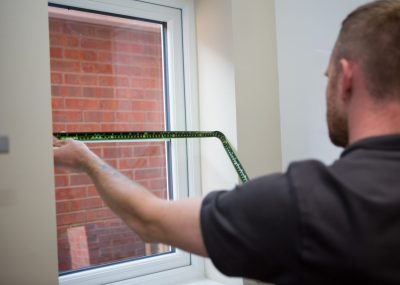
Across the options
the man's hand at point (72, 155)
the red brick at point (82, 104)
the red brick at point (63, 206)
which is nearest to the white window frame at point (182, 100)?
the red brick at point (82, 104)

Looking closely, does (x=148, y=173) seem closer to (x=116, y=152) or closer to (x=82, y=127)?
(x=116, y=152)

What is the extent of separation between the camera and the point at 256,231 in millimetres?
686

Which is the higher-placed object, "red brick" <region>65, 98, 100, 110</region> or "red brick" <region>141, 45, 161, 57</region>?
"red brick" <region>141, 45, 161, 57</region>

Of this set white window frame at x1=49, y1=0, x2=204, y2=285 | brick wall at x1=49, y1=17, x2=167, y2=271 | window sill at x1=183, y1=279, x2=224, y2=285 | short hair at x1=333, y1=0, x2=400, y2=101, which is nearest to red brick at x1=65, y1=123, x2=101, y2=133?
brick wall at x1=49, y1=17, x2=167, y2=271

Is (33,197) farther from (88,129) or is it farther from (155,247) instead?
(155,247)

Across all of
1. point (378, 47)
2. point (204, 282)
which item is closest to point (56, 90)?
point (204, 282)

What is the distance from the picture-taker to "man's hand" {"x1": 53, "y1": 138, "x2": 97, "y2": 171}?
1.05 metres

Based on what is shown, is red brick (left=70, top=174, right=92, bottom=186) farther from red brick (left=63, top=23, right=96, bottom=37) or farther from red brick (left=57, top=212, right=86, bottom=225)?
red brick (left=63, top=23, right=96, bottom=37)

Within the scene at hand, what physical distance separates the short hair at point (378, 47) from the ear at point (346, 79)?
0.05 ft

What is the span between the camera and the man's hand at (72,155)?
105 cm

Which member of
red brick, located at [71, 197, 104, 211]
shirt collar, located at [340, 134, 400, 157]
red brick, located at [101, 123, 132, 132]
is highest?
red brick, located at [101, 123, 132, 132]

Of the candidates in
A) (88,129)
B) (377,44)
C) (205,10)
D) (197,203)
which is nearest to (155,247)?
(88,129)

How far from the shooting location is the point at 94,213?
149 centimetres

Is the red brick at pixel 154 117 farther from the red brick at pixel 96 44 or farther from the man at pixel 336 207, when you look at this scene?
the man at pixel 336 207
